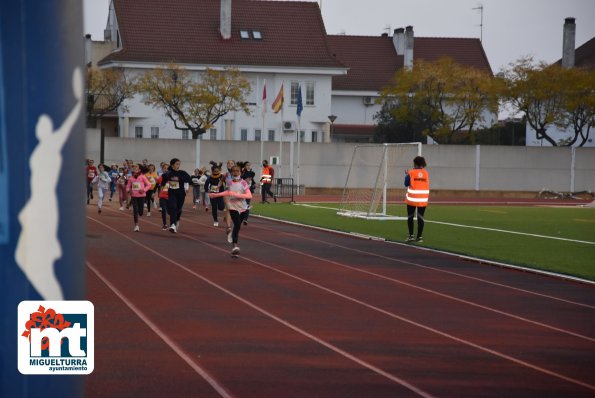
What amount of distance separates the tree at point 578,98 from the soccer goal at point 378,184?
50.7ft

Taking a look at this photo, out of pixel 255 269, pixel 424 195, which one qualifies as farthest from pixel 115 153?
pixel 255 269

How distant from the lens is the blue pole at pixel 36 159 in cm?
244

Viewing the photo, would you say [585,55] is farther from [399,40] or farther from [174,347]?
[174,347]

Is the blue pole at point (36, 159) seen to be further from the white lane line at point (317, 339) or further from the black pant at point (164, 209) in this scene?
the black pant at point (164, 209)

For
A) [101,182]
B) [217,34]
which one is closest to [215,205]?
[101,182]

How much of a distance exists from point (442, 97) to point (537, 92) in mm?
6165

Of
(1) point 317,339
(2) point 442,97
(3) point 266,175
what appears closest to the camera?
(1) point 317,339

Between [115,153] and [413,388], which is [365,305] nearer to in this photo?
[413,388]

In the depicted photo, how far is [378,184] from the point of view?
36.1 metres

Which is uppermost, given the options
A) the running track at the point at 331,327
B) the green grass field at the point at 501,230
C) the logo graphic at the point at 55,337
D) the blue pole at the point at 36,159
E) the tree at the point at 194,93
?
the tree at the point at 194,93

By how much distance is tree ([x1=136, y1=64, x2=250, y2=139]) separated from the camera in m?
63.1

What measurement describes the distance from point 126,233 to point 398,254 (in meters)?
7.90

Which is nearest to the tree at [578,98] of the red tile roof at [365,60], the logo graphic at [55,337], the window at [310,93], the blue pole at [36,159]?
the window at [310,93]

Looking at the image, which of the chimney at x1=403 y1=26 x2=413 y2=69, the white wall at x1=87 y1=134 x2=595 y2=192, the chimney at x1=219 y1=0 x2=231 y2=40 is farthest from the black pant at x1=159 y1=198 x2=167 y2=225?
the chimney at x1=403 y1=26 x2=413 y2=69
